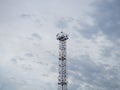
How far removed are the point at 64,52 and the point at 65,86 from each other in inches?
507

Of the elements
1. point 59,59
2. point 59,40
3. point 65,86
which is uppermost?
point 59,40

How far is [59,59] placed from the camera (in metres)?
104

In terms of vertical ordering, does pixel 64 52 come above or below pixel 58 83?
above

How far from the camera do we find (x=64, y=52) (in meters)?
104

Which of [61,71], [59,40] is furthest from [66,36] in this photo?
[61,71]

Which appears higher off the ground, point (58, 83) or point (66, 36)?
point (66, 36)

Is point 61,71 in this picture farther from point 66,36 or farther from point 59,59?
point 66,36

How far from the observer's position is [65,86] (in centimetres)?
10019

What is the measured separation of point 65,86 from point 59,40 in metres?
17.7

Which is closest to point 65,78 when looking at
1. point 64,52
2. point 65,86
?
point 65,86

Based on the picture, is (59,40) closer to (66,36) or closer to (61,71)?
(66,36)

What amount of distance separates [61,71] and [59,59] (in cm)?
467

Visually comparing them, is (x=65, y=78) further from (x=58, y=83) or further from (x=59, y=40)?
(x=59, y=40)

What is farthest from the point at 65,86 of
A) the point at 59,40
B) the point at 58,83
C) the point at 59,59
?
the point at 59,40
